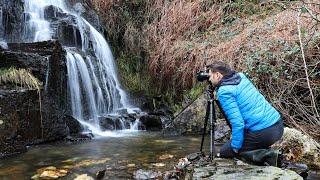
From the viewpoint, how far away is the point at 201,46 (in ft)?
31.5

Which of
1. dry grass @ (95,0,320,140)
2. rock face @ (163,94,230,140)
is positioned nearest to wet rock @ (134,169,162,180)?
dry grass @ (95,0,320,140)

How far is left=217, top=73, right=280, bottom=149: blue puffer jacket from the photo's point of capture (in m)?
3.98

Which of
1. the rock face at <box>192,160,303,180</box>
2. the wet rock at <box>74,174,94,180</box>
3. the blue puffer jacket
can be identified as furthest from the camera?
the wet rock at <box>74,174,94,180</box>

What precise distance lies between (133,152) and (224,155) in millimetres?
2448

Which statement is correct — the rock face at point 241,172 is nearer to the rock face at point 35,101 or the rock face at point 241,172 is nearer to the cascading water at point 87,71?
the rock face at point 35,101

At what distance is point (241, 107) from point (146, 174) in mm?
1596

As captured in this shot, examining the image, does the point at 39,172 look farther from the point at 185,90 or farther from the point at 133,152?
the point at 185,90

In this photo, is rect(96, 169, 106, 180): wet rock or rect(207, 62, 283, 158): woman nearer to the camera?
rect(207, 62, 283, 158): woman

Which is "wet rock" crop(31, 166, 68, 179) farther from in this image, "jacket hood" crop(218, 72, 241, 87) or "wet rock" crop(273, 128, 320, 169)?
"wet rock" crop(273, 128, 320, 169)

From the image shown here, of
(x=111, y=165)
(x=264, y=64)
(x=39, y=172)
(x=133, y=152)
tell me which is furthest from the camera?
(x=264, y=64)

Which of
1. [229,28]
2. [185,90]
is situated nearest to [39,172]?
[185,90]

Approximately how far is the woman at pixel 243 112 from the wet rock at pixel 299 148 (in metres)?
1.29

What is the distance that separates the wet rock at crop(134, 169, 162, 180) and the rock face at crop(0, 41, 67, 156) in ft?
7.87

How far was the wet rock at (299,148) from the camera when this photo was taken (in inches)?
209
